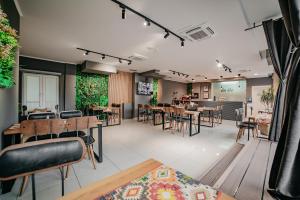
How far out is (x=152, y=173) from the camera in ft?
3.65

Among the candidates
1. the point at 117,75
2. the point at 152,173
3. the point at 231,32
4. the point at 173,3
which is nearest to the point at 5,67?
the point at 152,173

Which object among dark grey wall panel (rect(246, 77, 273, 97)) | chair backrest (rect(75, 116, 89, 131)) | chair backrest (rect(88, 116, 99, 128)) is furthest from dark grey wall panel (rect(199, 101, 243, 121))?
chair backrest (rect(75, 116, 89, 131))

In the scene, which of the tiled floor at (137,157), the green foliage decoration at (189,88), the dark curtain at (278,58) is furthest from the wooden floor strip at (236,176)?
the green foliage decoration at (189,88)

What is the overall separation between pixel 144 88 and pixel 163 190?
773 centimetres

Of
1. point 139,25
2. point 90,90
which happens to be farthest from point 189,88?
point 139,25

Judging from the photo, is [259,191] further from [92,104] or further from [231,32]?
[92,104]

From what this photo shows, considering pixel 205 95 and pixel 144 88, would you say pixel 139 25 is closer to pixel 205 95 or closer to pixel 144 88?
pixel 144 88

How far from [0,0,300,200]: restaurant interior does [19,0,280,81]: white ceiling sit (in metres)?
0.02

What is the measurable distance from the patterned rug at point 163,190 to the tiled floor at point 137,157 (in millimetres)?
1173

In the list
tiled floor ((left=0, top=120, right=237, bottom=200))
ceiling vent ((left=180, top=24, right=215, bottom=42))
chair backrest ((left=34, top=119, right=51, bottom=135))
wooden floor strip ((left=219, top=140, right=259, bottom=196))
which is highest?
ceiling vent ((left=180, top=24, right=215, bottom=42))

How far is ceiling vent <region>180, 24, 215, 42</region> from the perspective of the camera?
110 inches

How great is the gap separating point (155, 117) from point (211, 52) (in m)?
3.71

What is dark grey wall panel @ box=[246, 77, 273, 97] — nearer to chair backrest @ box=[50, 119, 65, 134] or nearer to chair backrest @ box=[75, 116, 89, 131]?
chair backrest @ box=[75, 116, 89, 131]

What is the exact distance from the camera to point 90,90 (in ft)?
22.1
